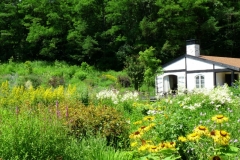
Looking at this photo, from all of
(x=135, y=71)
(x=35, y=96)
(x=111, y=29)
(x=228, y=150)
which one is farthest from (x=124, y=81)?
(x=228, y=150)

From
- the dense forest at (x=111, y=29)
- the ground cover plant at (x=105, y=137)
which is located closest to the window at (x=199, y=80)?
the dense forest at (x=111, y=29)

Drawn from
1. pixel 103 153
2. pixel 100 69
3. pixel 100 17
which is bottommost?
pixel 103 153

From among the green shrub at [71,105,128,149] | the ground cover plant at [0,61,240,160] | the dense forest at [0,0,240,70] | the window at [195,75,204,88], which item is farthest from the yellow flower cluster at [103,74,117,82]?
the green shrub at [71,105,128,149]

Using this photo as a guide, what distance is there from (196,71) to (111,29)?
499 inches

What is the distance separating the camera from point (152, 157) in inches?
125

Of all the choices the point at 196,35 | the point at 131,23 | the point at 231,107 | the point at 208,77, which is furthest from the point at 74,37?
the point at 231,107

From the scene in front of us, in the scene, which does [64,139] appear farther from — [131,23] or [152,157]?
[131,23]

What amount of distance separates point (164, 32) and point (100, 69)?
8249 mm

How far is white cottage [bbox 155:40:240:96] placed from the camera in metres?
19.4

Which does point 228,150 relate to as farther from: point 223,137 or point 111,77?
point 111,77

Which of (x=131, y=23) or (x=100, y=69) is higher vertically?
(x=131, y=23)

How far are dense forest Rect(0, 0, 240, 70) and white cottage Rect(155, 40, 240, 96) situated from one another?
747cm

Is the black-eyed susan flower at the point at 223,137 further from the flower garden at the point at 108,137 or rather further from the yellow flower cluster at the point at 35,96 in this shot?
the yellow flower cluster at the point at 35,96

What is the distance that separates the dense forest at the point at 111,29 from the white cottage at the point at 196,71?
7.47m
